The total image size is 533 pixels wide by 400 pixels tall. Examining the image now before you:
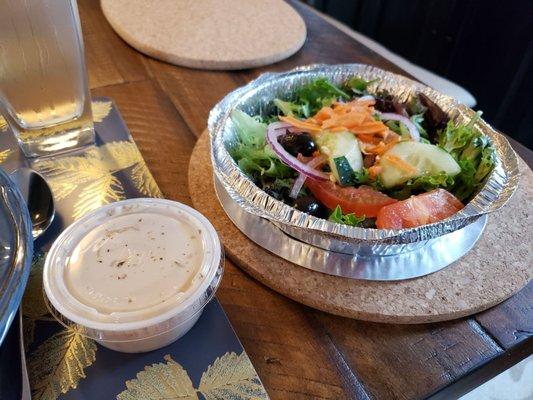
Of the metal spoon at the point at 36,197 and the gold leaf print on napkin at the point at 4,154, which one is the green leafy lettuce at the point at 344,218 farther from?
the gold leaf print on napkin at the point at 4,154

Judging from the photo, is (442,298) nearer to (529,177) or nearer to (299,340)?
(299,340)

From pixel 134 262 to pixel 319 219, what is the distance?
29 cm

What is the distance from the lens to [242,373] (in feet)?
2.13

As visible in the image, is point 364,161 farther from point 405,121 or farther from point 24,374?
point 24,374

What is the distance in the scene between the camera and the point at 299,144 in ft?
3.18

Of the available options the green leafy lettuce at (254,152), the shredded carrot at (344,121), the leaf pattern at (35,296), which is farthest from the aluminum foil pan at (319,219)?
the leaf pattern at (35,296)

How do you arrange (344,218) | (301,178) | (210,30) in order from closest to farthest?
(344,218)
(301,178)
(210,30)

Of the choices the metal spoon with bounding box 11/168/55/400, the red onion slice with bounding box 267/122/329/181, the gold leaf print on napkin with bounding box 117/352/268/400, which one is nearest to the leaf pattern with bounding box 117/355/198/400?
the gold leaf print on napkin with bounding box 117/352/268/400

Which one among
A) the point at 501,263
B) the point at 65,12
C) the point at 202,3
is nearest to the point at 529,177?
the point at 501,263

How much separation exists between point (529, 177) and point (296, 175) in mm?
515

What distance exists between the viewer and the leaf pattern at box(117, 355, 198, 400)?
2.04 ft

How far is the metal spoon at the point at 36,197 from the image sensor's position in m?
0.83

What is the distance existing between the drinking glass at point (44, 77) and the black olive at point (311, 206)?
18.8 inches

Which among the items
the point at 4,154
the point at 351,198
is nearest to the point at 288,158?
the point at 351,198
